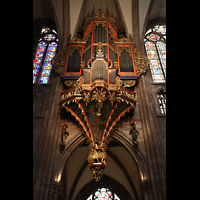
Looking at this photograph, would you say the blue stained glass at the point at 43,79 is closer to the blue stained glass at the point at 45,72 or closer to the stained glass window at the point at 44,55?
the stained glass window at the point at 44,55

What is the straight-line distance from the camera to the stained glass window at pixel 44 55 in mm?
12922

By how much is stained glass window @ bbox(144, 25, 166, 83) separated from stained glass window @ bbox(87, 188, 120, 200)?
726 cm

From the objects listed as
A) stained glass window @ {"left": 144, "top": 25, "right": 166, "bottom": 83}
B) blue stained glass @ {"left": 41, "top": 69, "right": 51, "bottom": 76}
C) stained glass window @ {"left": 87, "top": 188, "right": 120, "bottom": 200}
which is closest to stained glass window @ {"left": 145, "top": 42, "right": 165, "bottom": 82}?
stained glass window @ {"left": 144, "top": 25, "right": 166, "bottom": 83}

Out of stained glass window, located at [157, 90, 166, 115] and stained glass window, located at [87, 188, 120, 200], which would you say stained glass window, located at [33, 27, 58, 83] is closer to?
stained glass window, located at [157, 90, 166, 115]

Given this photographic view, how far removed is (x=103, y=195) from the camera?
13023 mm

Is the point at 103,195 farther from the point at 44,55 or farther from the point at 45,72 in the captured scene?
the point at 44,55

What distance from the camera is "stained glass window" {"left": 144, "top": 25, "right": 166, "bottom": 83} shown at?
13367mm

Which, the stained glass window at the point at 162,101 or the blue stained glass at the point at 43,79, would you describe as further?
the blue stained glass at the point at 43,79

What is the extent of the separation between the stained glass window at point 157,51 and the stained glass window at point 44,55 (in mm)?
6364

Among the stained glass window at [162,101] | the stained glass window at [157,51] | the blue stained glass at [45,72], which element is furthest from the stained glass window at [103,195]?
the blue stained glass at [45,72]

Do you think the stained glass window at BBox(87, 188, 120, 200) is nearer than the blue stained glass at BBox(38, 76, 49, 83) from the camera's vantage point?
No

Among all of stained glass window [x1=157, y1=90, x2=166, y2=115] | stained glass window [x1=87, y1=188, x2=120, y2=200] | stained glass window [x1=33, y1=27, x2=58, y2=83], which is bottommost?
stained glass window [x1=87, y1=188, x2=120, y2=200]
